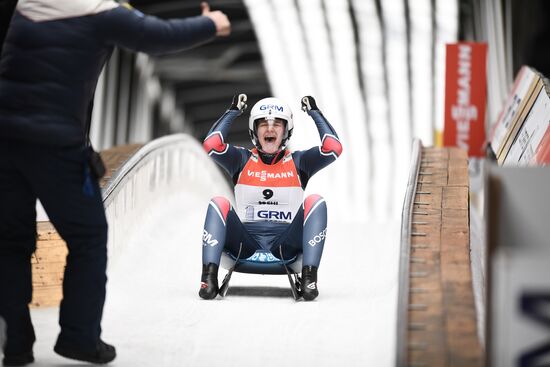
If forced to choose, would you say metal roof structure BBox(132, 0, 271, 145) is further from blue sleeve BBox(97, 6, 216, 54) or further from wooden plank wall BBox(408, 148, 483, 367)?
blue sleeve BBox(97, 6, 216, 54)

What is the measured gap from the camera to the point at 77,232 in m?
5.64

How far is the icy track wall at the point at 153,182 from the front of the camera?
1035cm

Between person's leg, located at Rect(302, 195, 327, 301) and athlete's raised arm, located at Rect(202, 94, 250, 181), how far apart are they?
715 millimetres

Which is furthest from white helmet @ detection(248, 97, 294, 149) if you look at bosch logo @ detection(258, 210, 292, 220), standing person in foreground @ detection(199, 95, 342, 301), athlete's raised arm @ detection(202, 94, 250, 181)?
bosch logo @ detection(258, 210, 292, 220)

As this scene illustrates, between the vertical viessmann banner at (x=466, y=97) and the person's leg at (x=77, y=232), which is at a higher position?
the vertical viessmann banner at (x=466, y=97)

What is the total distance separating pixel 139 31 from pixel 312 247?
2.76 metres

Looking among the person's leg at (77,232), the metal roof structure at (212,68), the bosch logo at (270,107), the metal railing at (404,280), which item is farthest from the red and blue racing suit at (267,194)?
the metal roof structure at (212,68)

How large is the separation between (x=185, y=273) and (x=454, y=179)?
231 centimetres

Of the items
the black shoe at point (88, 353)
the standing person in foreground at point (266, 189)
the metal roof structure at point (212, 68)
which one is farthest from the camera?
the metal roof structure at point (212, 68)

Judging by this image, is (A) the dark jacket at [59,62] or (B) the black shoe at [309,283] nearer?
(A) the dark jacket at [59,62]

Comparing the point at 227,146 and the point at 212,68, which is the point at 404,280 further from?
the point at 212,68

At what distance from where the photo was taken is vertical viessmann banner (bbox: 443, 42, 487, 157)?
16578 mm

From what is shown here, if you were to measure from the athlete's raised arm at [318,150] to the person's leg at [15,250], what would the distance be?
293 cm

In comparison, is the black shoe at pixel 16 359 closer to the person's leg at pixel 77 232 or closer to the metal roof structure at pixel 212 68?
the person's leg at pixel 77 232
